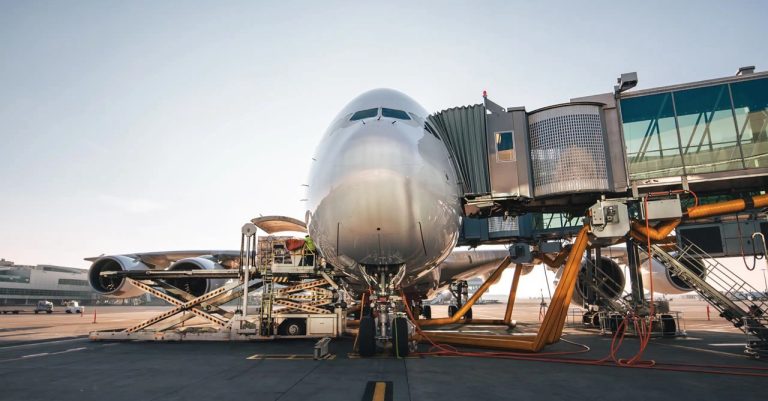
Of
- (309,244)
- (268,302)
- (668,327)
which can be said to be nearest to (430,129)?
(309,244)

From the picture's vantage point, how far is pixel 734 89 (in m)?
10.3

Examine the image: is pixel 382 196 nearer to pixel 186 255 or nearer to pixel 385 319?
pixel 385 319

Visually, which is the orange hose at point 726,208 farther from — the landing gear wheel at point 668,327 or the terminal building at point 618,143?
the landing gear wheel at point 668,327

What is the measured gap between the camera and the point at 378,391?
512 cm

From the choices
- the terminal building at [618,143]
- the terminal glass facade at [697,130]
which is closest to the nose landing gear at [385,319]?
the terminal building at [618,143]

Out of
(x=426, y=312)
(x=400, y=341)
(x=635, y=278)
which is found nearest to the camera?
(x=400, y=341)

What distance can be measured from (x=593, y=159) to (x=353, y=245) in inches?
255

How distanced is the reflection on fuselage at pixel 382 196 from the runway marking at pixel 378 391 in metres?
2.28

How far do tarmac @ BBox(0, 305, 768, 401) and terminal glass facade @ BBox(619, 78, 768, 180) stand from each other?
13.9 ft

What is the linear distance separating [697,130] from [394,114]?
757 centimetres

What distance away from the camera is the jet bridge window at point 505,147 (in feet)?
35.2

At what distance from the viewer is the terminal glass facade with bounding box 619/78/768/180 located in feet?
33.1

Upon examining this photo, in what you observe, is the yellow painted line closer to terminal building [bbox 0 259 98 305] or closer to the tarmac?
the tarmac

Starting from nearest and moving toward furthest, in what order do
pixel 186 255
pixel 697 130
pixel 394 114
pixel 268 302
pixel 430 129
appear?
1. pixel 394 114
2. pixel 430 129
3. pixel 697 130
4. pixel 268 302
5. pixel 186 255
